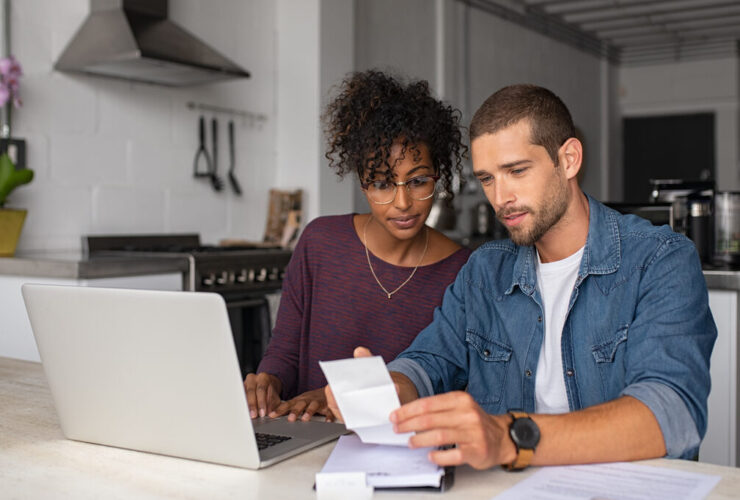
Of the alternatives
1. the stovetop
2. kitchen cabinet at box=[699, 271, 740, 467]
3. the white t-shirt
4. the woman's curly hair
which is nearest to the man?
the white t-shirt

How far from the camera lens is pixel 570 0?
607cm

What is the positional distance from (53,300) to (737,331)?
1837 millimetres

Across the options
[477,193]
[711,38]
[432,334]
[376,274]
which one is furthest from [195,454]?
[711,38]

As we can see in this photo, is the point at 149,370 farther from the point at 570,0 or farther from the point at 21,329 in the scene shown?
the point at 570,0

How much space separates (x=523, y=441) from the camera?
3.35 feet

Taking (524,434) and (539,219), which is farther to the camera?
(539,219)

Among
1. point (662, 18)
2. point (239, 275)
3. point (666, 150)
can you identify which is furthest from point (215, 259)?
point (666, 150)

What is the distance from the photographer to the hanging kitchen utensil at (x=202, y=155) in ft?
12.6

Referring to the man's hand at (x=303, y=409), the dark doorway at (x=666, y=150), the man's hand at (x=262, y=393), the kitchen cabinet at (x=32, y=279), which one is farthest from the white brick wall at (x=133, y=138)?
the dark doorway at (x=666, y=150)

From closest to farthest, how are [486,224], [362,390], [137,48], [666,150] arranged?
[362,390]
[137,48]
[486,224]
[666,150]

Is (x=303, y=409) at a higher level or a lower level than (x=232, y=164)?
lower

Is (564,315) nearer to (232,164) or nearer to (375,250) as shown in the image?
(375,250)

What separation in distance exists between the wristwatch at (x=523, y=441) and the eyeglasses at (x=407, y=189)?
75cm

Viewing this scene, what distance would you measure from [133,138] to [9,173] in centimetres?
86
